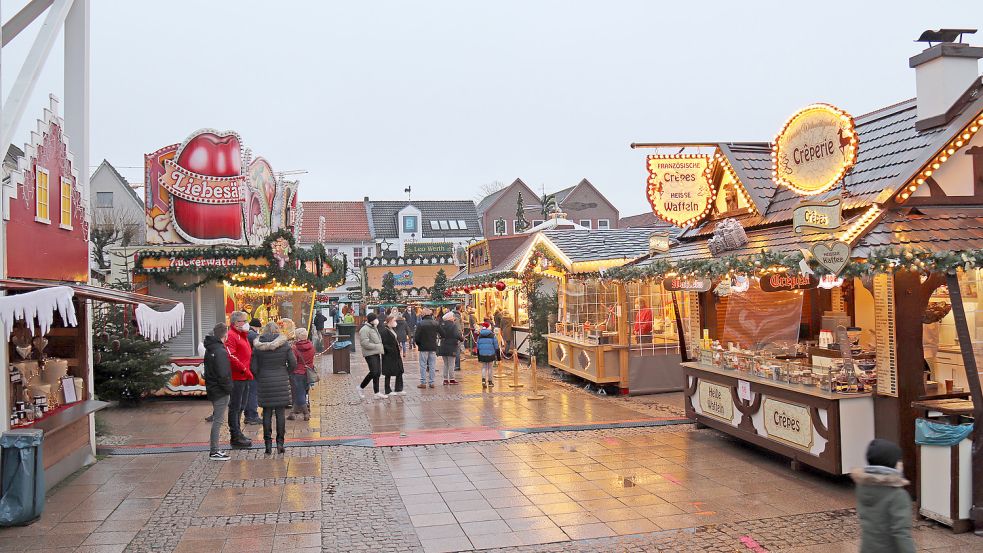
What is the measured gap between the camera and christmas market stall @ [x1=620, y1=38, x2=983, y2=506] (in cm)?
726

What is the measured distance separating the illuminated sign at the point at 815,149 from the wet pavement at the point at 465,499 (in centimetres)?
324

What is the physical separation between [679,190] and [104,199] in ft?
97.3

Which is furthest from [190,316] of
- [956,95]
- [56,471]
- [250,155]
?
[956,95]

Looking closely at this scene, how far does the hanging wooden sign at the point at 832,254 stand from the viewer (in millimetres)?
6945

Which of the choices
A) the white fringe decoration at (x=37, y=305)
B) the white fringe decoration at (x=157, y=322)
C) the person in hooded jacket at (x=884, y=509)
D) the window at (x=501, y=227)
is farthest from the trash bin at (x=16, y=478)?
the window at (x=501, y=227)

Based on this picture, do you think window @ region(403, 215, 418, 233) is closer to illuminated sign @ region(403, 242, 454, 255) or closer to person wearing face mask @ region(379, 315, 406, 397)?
illuminated sign @ region(403, 242, 454, 255)

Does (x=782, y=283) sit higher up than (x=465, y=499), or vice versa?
(x=782, y=283)

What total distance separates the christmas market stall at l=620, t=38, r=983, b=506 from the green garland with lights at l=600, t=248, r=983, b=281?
0.6 inches

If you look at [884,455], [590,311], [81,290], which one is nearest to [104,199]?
[590,311]

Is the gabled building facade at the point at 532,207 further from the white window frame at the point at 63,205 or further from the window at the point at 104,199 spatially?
the white window frame at the point at 63,205

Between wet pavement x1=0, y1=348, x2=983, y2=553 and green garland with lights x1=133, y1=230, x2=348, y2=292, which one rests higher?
green garland with lights x1=133, y1=230, x2=348, y2=292

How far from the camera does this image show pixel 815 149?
8.62 meters

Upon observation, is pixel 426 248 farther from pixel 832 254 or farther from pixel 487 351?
pixel 832 254

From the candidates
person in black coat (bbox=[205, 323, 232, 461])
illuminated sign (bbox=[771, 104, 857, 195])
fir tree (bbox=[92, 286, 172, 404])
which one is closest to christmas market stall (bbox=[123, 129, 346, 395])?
fir tree (bbox=[92, 286, 172, 404])
